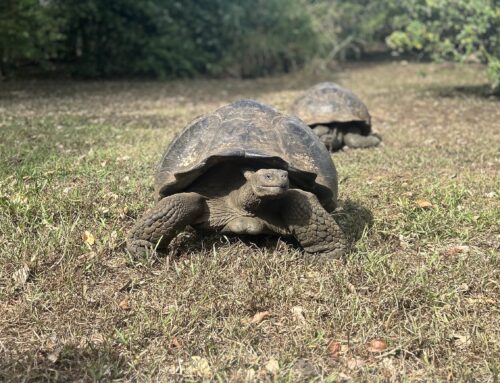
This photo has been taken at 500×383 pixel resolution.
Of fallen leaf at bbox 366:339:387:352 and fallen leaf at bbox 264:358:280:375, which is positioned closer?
fallen leaf at bbox 264:358:280:375

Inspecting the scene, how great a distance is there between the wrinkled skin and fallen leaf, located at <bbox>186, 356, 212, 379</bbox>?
2.84 feet

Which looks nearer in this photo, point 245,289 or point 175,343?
point 175,343

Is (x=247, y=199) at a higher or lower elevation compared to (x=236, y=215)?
higher

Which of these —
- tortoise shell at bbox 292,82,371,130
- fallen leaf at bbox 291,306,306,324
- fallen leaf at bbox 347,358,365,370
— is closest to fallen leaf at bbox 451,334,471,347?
fallen leaf at bbox 347,358,365,370

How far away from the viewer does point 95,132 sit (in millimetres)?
6680

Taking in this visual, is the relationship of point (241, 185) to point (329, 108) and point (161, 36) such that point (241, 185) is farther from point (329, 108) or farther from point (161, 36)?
point (161, 36)

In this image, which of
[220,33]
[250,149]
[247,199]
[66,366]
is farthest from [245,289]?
[220,33]

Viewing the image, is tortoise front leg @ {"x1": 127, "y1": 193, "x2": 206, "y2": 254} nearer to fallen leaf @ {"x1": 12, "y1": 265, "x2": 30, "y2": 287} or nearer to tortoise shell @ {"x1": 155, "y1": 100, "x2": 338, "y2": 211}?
tortoise shell @ {"x1": 155, "y1": 100, "x2": 338, "y2": 211}

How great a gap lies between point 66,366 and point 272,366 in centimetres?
82

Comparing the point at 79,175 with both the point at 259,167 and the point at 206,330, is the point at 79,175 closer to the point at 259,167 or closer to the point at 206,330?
the point at 259,167

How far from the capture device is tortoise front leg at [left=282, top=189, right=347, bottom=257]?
2891 millimetres

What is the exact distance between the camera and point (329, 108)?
6.59 m

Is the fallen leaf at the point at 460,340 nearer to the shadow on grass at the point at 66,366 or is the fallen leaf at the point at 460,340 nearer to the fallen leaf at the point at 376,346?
the fallen leaf at the point at 376,346

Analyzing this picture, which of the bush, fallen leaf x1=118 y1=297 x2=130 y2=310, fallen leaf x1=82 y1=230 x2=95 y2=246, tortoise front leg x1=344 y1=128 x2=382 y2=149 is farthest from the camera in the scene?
the bush
